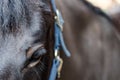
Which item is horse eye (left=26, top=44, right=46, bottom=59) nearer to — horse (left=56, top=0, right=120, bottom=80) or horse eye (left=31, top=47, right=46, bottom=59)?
horse eye (left=31, top=47, right=46, bottom=59)

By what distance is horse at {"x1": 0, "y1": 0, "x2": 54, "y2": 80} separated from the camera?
0.80 m

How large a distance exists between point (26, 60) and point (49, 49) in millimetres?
162

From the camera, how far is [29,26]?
840 millimetres

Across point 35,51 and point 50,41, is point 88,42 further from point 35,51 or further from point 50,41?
point 35,51

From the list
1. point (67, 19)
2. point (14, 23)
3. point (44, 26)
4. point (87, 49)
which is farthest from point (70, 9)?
point (14, 23)

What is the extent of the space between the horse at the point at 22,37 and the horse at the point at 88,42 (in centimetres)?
39

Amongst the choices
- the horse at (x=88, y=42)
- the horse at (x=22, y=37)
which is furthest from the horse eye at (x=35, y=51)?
the horse at (x=88, y=42)

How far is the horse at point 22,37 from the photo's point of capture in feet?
2.63

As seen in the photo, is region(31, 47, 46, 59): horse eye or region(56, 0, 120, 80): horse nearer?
region(31, 47, 46, 59): horse eye

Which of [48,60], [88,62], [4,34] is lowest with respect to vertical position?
[88,62]

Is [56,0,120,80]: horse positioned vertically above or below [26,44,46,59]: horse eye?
below

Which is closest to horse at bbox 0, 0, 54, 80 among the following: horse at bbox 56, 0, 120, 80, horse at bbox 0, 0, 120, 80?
horse at bbox 0, 0, 120, 80

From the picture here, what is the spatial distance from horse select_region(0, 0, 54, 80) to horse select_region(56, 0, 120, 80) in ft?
1.28

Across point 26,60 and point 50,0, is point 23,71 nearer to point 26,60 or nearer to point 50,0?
point 26,60
